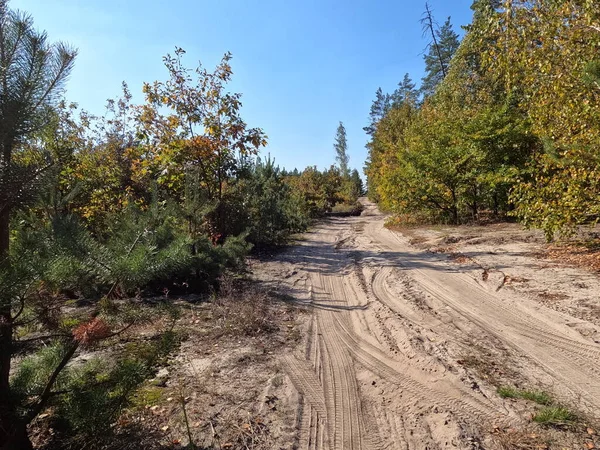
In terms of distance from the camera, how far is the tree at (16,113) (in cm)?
171

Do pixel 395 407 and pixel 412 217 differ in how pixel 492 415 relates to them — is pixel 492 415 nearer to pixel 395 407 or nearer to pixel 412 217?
pixel 395 407

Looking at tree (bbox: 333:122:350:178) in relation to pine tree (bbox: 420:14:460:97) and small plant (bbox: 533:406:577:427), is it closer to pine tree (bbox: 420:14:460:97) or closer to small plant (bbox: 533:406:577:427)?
pine tree (bbox: 420:14:460:97)

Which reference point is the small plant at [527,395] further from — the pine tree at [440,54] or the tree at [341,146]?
the tree at [341,146]

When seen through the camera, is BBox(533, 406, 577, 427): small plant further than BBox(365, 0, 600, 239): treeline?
No

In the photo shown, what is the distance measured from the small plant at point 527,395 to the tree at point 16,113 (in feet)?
12.2

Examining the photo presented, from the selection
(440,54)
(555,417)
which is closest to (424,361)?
(555,417)

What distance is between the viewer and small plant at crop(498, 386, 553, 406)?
10.3 ft

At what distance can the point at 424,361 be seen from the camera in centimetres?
405

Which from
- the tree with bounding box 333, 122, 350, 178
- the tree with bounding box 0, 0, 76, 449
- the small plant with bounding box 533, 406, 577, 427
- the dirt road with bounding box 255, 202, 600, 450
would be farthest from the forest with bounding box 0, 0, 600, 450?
the tree with bounding box 333, 122, 350, 178

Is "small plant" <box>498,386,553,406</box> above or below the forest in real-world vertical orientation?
below

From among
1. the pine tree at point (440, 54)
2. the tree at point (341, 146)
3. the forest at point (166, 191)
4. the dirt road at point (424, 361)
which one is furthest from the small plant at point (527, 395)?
the tree at point (341, 146)

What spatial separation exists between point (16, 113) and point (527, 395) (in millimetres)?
4325

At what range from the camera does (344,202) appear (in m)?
36.6

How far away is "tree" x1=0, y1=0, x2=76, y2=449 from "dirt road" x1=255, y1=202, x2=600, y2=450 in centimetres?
207
